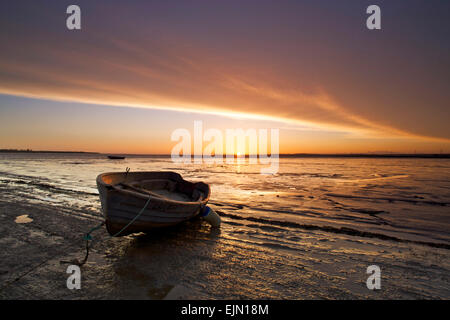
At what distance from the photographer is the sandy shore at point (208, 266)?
13.0ft

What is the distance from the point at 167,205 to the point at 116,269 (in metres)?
1.75

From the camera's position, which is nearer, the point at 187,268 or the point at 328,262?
the point at 187,268

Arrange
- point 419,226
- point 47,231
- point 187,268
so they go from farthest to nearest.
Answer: point 419,226 → point 47,231 → point 187,268

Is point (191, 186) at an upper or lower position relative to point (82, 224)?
upper

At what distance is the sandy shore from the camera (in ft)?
13.0

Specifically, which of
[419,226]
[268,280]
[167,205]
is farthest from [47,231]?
[419,226]

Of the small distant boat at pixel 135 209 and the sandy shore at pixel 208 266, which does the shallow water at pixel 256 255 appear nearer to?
the sandy shore at pixel 208 266

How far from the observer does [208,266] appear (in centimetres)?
Result: 481

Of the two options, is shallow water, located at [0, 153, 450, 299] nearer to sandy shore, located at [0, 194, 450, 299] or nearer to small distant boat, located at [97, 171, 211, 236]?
sandy shore, located at [0, 194, 450, 299]

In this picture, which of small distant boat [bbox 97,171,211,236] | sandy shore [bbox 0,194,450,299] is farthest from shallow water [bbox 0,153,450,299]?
small distant boat [bbox 97,171,211,236]

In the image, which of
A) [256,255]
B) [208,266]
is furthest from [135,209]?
[256,255]

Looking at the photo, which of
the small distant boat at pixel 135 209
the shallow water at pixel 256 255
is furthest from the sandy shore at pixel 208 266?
the small distant boat at pixel 135 209
